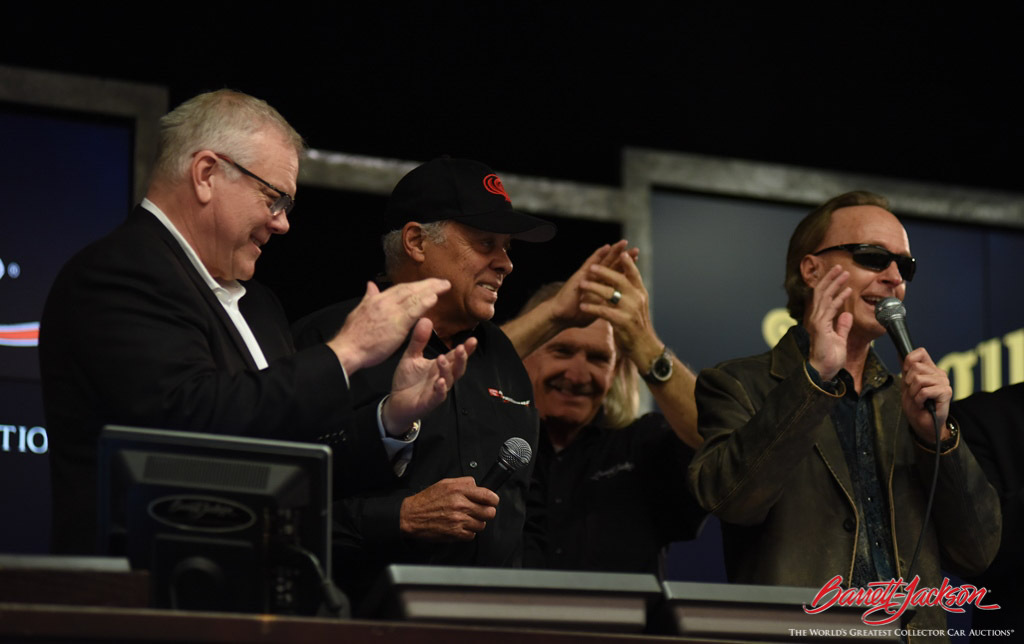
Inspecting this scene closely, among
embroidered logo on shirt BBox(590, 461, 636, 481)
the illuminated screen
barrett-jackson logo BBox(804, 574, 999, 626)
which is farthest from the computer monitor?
the illuminated screen

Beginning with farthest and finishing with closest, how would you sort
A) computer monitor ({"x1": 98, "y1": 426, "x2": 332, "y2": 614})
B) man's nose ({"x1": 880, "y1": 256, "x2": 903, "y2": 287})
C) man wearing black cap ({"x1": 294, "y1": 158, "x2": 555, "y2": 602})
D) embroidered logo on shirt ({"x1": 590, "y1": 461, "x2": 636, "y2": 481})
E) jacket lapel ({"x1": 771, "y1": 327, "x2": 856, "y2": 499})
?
1. embroidered logo on shirt ({"x1": 590, "y1": 461, "x2": 636, "y2": 481})
2. man's nose ({"x1": 880, "y1": 256, "x2": 903, "y2": 287})
3. jacket lapel ({"x1": 771, "y1": 327, "x2": 856, "y2": 499})
4. man wearing black cap ({"x1": 294, "y1": 158, "x2": 555, "y2": 602})
5. computer monitor ({"x1": 98, "y1": 426, "x2": 332, "y2": 614})

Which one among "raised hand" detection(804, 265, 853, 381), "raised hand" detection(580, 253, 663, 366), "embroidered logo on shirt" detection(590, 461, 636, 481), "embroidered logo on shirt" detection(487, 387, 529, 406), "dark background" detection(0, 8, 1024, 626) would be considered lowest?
"embroidered logo on shirt" detection(590, 461, 636, 481)

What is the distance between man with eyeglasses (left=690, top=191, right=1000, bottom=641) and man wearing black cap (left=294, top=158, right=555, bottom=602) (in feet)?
1.55

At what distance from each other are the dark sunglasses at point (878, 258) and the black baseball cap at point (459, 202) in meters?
0.75

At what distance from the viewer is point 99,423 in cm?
242

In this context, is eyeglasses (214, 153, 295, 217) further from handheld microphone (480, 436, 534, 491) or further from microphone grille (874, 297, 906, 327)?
microphone grille (874, 297, 906, 327)

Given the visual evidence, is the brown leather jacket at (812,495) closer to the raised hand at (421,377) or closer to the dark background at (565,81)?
the raised hand at (421,377)

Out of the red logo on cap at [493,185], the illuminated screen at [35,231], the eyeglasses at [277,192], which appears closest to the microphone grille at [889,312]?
the red logo on cap at [493,185]

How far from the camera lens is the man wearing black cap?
9.47 feet

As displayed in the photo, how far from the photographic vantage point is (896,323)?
313cm

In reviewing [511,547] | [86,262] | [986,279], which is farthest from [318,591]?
[986,279]

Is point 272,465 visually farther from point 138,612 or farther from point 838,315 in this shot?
point 838,315

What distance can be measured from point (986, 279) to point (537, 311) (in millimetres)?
2386

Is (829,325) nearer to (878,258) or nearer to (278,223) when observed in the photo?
(878,258)
